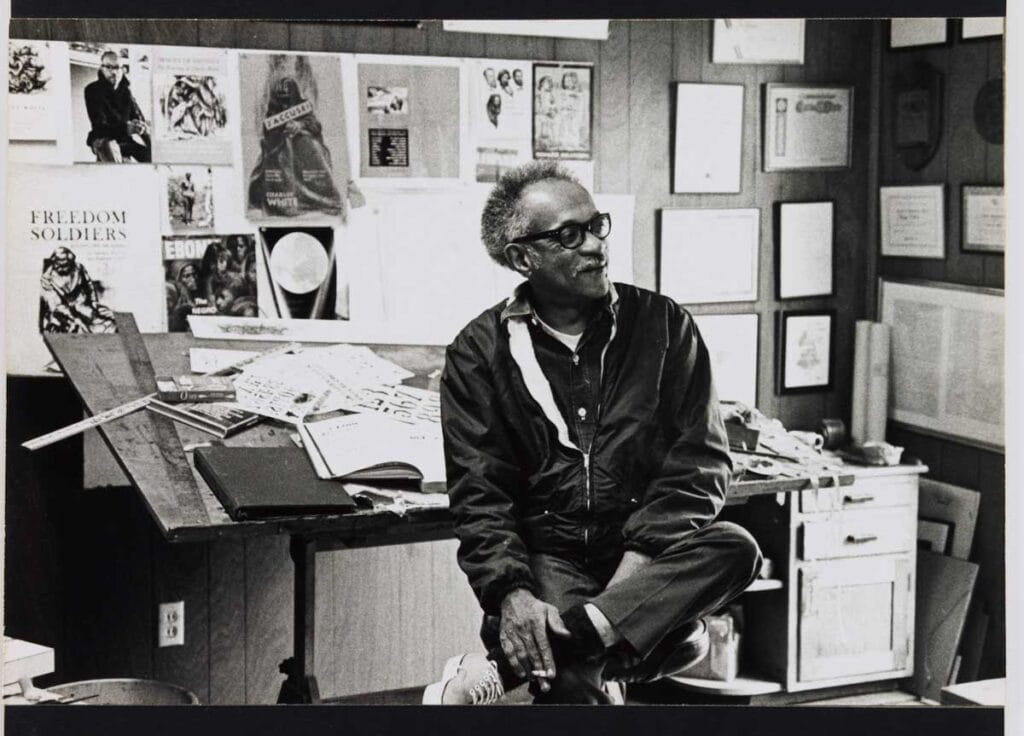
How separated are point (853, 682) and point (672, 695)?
529 mm

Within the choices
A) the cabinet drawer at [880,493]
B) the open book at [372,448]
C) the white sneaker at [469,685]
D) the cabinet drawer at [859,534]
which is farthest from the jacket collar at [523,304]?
the cabinet drawer at [859,534]

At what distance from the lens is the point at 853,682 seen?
3824 millimetres

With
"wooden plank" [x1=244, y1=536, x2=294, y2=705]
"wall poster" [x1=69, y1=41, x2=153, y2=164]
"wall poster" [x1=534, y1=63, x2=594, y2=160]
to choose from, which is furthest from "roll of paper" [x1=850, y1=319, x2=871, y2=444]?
"wall poster" [x1=69, y1=41, x2=153, y2=164]

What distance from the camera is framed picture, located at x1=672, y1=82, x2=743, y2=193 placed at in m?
3.95

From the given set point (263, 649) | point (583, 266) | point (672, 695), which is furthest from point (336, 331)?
point (672, 695)

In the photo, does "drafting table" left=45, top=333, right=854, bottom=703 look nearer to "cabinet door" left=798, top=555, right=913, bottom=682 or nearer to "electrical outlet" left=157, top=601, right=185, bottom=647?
"cabinet door" left=798, top=555, right=913, bottom=682

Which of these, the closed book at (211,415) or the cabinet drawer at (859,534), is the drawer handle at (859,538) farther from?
the closed book at (211,415)

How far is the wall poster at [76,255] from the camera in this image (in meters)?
3.34

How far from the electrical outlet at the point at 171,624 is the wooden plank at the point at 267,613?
0.62 ft

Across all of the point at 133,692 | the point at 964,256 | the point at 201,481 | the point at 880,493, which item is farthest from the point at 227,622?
the point at 964,256

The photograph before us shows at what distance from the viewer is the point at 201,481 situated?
3113 millimetres

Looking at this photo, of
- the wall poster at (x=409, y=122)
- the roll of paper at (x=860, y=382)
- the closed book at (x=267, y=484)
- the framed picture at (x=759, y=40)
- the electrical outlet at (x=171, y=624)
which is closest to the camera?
the closed book at (x=267, y=484)

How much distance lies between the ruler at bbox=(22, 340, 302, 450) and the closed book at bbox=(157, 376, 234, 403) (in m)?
0.02

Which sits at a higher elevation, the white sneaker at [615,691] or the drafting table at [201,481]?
the drafting table at [201,481]
